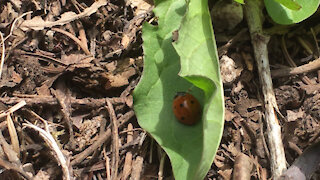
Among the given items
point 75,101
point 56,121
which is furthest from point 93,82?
point 56,121

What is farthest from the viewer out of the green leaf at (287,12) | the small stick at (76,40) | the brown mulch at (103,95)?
the small stick at (76,40)

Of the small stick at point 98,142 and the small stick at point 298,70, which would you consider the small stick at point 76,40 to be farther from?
the small stick at point 298,70

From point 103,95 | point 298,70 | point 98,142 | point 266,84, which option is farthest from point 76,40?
point 298,70

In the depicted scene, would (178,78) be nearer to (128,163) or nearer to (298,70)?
(128,163)

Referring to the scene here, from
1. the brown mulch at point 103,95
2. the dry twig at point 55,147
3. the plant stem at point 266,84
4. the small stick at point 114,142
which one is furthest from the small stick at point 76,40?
the plant stem at point 266,84

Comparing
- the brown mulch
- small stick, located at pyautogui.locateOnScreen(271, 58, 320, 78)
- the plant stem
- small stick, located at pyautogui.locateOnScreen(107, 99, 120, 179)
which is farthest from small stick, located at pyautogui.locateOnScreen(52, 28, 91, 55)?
small stick, located at pyautogui.locateOnScreen(271, 58, 320, 78)

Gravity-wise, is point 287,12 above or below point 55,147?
above
